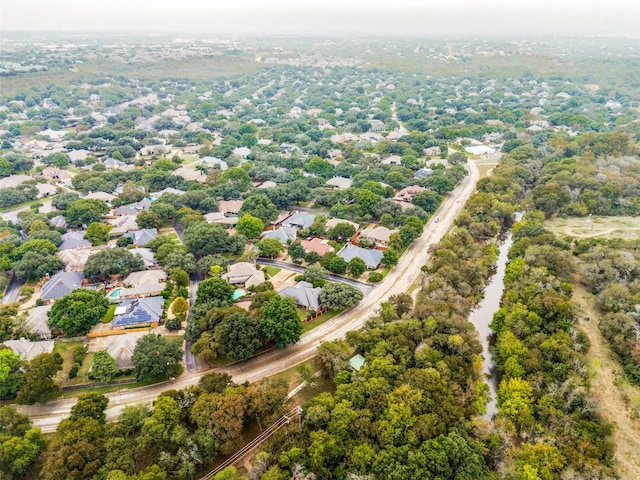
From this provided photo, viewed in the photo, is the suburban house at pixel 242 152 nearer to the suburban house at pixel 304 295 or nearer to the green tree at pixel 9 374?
the suburban house at pixel 304 295

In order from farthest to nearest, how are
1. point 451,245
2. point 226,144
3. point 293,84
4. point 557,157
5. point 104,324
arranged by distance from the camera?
point 293,84, point 226,144, point 557,157, point 451,245, point 104,324

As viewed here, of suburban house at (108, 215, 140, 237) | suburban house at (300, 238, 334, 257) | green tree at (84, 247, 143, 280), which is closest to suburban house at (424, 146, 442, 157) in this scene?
suburban house at (300, 238, 334, 257)

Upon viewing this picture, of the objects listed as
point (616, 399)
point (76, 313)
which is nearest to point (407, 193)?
point (616, 399)

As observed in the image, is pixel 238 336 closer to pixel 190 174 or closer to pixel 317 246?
pixel 317 246

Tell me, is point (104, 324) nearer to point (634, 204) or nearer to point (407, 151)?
point (407, 151)

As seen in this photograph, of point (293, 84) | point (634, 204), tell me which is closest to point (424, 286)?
point (634, 204)

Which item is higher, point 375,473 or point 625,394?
point 375,473
